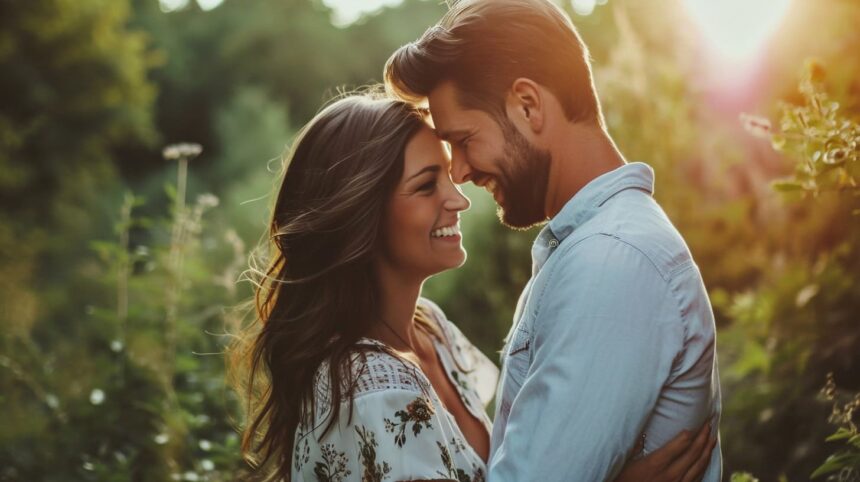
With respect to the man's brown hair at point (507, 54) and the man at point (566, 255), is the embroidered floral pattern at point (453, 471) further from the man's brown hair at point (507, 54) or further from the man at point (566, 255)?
the man's brown hair at point (507, 54)

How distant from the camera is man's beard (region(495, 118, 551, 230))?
7.76 feet

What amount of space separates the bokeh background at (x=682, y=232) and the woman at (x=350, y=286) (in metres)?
0.38

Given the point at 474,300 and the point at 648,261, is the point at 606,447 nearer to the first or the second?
the point at 648,261

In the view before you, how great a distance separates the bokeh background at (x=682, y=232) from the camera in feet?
10.3

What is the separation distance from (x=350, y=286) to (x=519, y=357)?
806 millimetres

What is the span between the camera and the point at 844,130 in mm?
2256

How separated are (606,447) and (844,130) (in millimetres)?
1156

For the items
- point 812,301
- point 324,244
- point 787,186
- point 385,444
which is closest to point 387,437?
point 385,444

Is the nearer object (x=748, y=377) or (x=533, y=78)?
(x=533, y=78)

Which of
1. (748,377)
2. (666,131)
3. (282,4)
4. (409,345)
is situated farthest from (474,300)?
(282,4)

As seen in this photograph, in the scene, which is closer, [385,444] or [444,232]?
[385,444]

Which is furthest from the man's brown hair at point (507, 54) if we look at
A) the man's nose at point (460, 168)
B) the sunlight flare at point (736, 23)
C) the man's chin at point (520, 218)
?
the sunlight flare at point (736, 23)

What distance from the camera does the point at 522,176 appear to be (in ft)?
7.84

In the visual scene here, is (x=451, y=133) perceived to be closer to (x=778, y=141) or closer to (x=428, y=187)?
(x=428, y=187)
